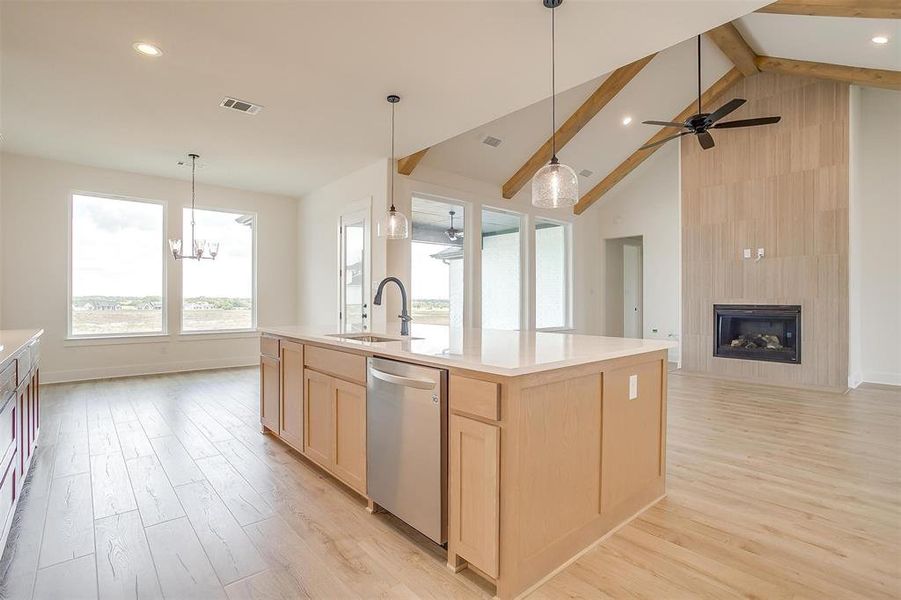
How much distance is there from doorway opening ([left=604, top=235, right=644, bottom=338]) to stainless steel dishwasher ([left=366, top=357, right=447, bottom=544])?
7539 millimetres

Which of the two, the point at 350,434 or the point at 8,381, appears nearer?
the point at 8,381

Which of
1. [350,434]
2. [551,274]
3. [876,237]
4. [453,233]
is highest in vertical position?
[453,233]

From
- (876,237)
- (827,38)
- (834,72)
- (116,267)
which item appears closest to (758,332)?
(876,237)

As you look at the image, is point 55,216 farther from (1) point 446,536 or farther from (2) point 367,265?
(1) point 446,536

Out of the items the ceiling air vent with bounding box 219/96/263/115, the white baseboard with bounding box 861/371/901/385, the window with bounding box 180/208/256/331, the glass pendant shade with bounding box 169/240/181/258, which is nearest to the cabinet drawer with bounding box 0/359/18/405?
the ceiling air vent with bounding box 219/96/263/115

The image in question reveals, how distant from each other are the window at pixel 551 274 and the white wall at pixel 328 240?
326 centimetres

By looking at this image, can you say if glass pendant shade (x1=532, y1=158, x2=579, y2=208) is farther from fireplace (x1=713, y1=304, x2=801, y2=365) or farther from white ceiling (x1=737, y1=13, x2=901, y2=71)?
fireplace (x1=713, y1=304, x2=801, y2=365)

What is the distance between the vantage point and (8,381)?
2.11 m

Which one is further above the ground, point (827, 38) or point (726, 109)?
point (827, 38)

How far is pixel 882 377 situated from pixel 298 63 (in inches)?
300

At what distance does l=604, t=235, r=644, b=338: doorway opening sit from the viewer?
8.86m

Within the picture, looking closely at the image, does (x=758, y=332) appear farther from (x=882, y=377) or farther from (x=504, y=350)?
(x=504, y=350)

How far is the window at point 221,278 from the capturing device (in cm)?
657

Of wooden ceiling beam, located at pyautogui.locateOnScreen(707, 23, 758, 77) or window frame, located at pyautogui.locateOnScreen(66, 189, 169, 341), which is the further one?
window frame, located at pyautogui.locateOnScreen(66, 189, 169, 341)
